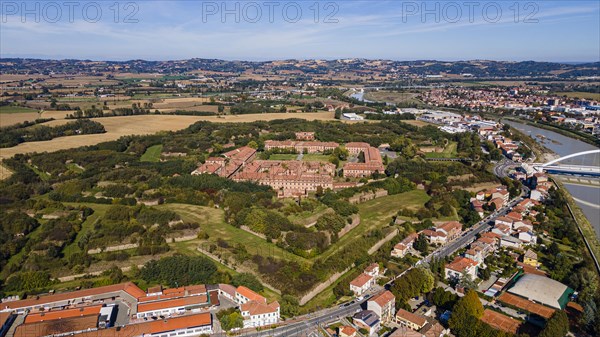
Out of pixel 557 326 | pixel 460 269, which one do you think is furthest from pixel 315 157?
pixel 557 326

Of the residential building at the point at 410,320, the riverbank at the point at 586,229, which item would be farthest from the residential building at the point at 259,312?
the riverbank at the point at 586,229

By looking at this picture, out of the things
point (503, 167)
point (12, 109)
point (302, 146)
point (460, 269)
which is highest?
point (12, 109)

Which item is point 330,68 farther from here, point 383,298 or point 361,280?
point 383,298

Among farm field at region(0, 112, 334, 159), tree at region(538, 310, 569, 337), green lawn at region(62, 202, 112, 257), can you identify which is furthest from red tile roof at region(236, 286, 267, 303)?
farm field at region(0, 112, 334, 159)

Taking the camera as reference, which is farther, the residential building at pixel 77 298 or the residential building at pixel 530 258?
the residential building at pixel 530 258

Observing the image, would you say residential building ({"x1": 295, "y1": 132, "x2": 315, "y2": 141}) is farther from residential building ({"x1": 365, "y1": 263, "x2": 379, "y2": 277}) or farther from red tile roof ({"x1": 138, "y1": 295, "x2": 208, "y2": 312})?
red tile roof ({"x1": 138, "y1": 295, "x2": 208, "y2": 312})

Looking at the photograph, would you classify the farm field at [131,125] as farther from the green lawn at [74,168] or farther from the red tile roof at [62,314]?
the red tile roof at [62,314]

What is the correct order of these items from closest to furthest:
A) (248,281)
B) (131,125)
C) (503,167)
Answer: (248,281), (503,167), (131,125)
